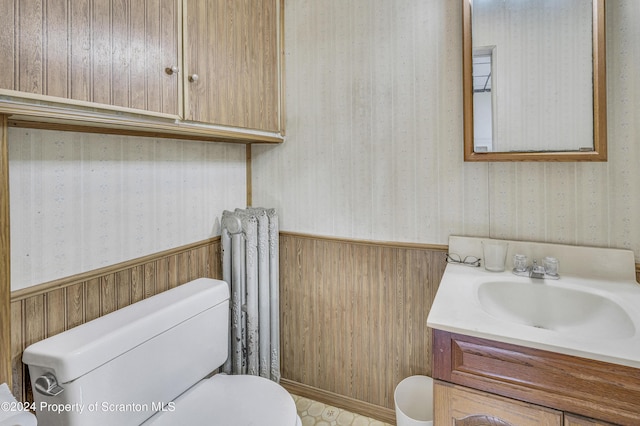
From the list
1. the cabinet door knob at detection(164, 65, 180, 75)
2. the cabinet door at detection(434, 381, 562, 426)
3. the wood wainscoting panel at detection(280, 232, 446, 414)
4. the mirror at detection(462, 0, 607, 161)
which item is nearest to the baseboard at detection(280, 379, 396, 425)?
the wood wainscoting panel at detection(280, 232, 446, 414)

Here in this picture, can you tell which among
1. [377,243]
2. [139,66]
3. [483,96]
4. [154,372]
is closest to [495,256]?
[377,243]

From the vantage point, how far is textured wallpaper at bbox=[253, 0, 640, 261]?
1251 mm

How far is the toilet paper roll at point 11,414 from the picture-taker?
26.8 inches

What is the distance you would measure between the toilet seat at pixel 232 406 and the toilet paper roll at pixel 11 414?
1.37 feet

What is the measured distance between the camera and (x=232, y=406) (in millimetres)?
1176

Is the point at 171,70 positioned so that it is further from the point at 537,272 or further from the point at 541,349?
the point at 537,272

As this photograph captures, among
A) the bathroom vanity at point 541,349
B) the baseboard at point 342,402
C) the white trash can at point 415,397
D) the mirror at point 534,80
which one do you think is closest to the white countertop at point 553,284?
the bathroom vanity at point 541,349

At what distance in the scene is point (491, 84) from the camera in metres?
1.37

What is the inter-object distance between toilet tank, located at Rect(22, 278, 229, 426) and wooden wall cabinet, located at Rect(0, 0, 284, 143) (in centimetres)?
61

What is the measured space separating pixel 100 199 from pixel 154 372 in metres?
0.61

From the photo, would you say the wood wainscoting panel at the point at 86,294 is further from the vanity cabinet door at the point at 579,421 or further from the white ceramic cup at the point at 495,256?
the vanity cabinet door at the point at 579,421

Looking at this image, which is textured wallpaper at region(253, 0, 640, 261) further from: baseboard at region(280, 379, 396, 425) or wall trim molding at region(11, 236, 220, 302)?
baseboard at region(280, 379, 396, 425)

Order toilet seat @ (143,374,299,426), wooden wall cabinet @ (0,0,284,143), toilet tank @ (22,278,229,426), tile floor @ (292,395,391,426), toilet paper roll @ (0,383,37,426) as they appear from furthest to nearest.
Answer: tile floor @ (292,395,391,426) < toilet seat @ (143,374,299,426) < toilet tank @ (22,278,229,426) < wooden wall cabinet @ (0,0,284,143) < toilet paper roll @ (0,383,37,426)

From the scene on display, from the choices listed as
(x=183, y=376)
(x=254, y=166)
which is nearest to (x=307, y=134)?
(x=254, y=166)
